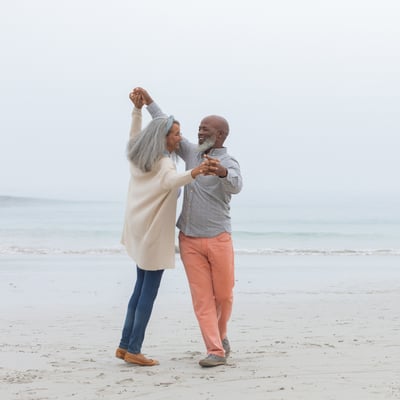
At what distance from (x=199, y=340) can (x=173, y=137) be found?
6.62 feet

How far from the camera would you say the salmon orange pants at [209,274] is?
5375 mm

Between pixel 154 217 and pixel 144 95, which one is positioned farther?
pixel 144 95

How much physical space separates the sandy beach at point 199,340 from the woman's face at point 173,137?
1473mm

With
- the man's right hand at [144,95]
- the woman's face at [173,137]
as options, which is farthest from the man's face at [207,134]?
the man's right hand at [144,95]

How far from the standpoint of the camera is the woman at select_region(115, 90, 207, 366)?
524cm

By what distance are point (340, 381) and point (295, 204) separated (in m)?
41.4

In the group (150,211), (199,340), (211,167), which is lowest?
(199,340)

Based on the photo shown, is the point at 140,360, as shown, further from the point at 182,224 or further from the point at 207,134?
the point at 207,134

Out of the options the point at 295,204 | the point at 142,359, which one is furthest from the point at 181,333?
the point at 295,204

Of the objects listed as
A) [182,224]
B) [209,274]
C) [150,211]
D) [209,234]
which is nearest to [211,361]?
[209,274]

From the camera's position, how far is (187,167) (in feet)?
18.2

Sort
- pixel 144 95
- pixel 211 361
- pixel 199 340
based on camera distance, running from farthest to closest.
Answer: pixel 199 340, pixel 144 95, pixel 211 361

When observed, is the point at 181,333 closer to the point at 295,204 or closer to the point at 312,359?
the point at 312,359

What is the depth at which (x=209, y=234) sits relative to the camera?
5.38m
